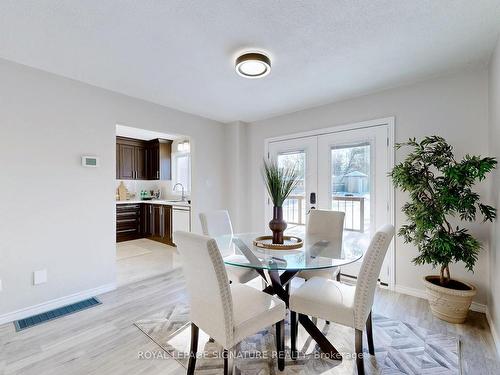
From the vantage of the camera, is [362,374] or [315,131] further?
[315,131]

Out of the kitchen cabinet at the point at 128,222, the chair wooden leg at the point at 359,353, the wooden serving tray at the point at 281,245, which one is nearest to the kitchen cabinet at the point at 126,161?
the kitchen cabinet at the point at 128,222

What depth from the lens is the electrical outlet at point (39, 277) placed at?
2354 mm

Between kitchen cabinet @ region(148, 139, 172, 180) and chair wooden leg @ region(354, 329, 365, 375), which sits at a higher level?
kitchen cabinet @ region(148, 139, 172, 180)

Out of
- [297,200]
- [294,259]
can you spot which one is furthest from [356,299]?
[297,200]

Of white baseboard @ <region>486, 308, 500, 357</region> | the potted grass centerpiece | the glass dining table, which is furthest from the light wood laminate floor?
the potted grass centerpiece

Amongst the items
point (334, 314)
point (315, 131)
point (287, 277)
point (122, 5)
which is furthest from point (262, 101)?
point (334, 314)

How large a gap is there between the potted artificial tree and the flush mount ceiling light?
1614 mm

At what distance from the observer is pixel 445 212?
2.19 metres

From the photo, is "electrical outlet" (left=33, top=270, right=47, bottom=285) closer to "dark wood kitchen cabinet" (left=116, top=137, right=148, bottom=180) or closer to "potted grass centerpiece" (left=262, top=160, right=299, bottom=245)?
"potted grass centerpiece" (left=262, top=160, right=299, bottom=245)

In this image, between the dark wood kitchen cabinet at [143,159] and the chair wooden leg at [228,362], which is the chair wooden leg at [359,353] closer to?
the chair wooden leg at [228,362]

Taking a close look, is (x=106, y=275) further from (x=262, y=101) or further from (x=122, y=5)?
(x=262, y=101)

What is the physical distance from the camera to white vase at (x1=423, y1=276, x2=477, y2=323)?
2092mm

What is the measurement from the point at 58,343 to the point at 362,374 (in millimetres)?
2255

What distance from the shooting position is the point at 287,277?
2.09 metres
